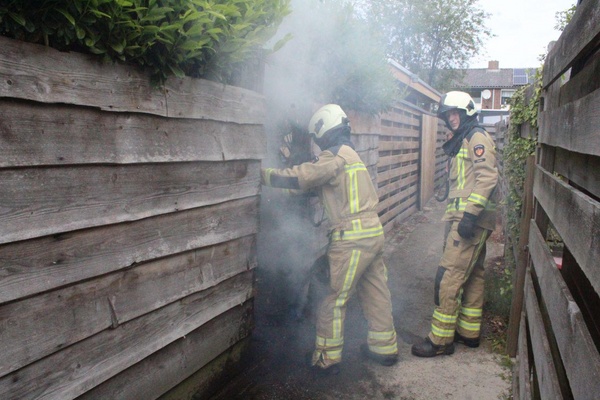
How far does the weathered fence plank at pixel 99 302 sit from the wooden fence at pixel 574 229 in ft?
5.84

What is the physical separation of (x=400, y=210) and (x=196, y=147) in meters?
7.15

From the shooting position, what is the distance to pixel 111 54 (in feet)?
6.60

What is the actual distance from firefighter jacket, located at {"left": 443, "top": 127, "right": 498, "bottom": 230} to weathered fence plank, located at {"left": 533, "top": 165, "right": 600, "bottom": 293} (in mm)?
2305

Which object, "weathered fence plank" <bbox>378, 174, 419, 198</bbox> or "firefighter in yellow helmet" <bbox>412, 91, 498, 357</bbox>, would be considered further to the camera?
"weathered fence plank" <bbox>378, 174, 419, 198</bbox>

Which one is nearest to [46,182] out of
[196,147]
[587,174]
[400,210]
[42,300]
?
[42,300]

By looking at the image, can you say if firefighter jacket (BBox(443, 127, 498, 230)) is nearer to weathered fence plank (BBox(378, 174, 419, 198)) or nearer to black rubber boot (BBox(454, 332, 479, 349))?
black rubber boot (BBox(454, 332, 479, 349))

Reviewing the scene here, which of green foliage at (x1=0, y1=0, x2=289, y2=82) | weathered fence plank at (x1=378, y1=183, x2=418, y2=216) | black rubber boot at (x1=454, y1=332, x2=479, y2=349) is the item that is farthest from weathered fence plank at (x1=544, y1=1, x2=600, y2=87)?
weathered fence plank at (x1=378, y1=183, x2=418, y2=216)

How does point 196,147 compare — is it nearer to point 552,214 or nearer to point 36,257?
point 36,257

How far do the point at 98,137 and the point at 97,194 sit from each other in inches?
9.7

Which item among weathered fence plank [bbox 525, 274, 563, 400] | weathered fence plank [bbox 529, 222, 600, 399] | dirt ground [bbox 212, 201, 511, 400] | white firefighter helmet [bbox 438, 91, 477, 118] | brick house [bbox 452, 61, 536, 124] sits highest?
brick house [bbox 452, 61, 536, 124]

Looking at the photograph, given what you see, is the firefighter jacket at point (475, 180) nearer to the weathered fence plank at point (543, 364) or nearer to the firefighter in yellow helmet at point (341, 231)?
the firefighter in yellow helmet at point (341, 231)

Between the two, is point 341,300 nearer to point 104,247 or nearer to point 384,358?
point 384,358

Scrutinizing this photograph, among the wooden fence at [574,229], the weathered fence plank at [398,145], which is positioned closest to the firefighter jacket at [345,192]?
the wooden fence at [574,229]

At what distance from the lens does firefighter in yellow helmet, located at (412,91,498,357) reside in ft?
13.2
